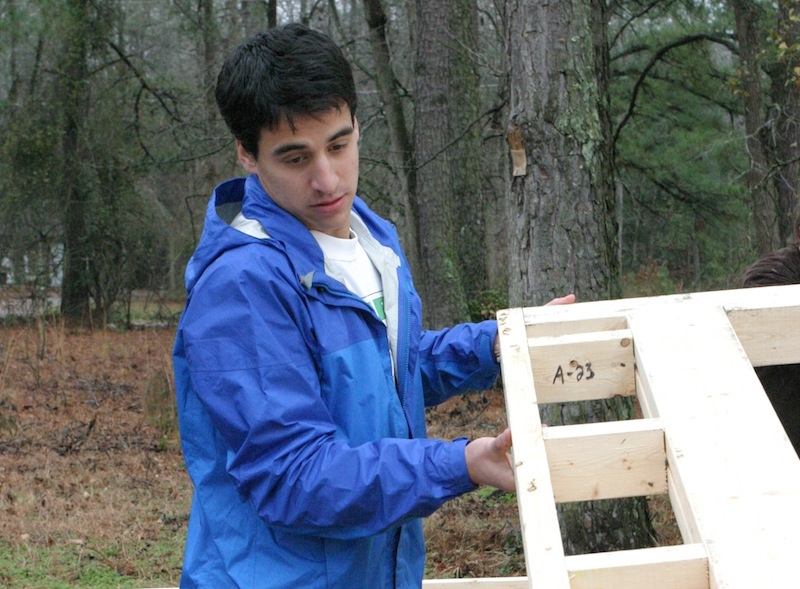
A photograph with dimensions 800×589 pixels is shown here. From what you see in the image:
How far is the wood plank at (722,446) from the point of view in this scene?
4.44 feet

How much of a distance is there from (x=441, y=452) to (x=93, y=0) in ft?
55.2

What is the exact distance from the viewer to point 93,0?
1639 cm

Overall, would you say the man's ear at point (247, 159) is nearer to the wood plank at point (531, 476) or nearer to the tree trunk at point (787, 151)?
the wood plank at point (531, 476)

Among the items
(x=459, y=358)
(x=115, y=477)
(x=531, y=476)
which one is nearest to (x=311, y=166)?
(x=459, y=358)

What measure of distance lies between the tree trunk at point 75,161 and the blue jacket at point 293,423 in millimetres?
15692

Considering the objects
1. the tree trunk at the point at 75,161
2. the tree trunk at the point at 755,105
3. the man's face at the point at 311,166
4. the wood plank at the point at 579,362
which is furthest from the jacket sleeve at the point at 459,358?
the tree trunk at the point at 75,161

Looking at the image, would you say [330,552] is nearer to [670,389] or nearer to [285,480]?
[285,480]

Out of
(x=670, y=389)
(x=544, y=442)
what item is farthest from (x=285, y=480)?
(x=670, y=389)

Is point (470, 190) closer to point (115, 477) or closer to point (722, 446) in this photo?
point (115, 477)

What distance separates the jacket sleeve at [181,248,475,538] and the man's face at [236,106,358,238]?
0.24 meters

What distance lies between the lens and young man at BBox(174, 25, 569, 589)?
1.64 m

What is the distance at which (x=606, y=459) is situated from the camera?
65.7 inches

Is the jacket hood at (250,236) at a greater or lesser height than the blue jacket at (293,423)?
greater

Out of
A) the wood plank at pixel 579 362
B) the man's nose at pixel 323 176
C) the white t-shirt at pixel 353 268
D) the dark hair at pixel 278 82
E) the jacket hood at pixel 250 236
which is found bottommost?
the wood plank at pixel 579 362
